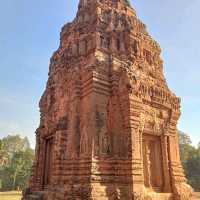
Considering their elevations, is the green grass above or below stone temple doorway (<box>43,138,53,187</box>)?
below

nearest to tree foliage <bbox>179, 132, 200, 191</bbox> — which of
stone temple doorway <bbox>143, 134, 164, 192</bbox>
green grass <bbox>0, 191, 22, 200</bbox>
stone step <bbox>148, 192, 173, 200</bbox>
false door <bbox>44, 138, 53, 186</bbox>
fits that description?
green grass <bbox>0, 191, 22, 200</bbox>

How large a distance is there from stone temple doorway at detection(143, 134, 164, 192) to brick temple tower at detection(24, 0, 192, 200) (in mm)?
45

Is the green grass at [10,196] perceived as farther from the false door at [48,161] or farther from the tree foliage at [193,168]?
the tree foliage at [193,168]

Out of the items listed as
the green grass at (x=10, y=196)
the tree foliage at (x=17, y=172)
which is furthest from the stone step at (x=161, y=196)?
the tree foliage at (x=17, y=172)

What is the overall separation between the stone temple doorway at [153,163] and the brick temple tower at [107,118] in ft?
0.15

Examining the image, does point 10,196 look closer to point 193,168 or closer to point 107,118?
point 107,118

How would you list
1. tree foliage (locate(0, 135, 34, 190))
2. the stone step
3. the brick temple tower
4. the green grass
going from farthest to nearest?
tree foliage (locate(0, 135, 34, 190)), the green grass, the stone step, the brick temple tower

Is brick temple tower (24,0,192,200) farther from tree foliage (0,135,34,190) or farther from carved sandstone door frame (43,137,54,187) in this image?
tree foliage (0,135,34,190)

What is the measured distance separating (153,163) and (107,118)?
10.7 feet

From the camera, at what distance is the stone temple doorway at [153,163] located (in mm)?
10148

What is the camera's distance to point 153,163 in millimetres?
10930

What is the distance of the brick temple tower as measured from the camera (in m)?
8.92

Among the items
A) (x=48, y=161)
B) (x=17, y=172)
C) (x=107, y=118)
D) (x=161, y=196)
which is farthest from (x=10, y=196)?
(x=161, y=196)

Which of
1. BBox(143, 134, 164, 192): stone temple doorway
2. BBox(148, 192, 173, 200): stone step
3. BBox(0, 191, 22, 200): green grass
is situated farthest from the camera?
BBox(0, 191, 22, 200): green grass
